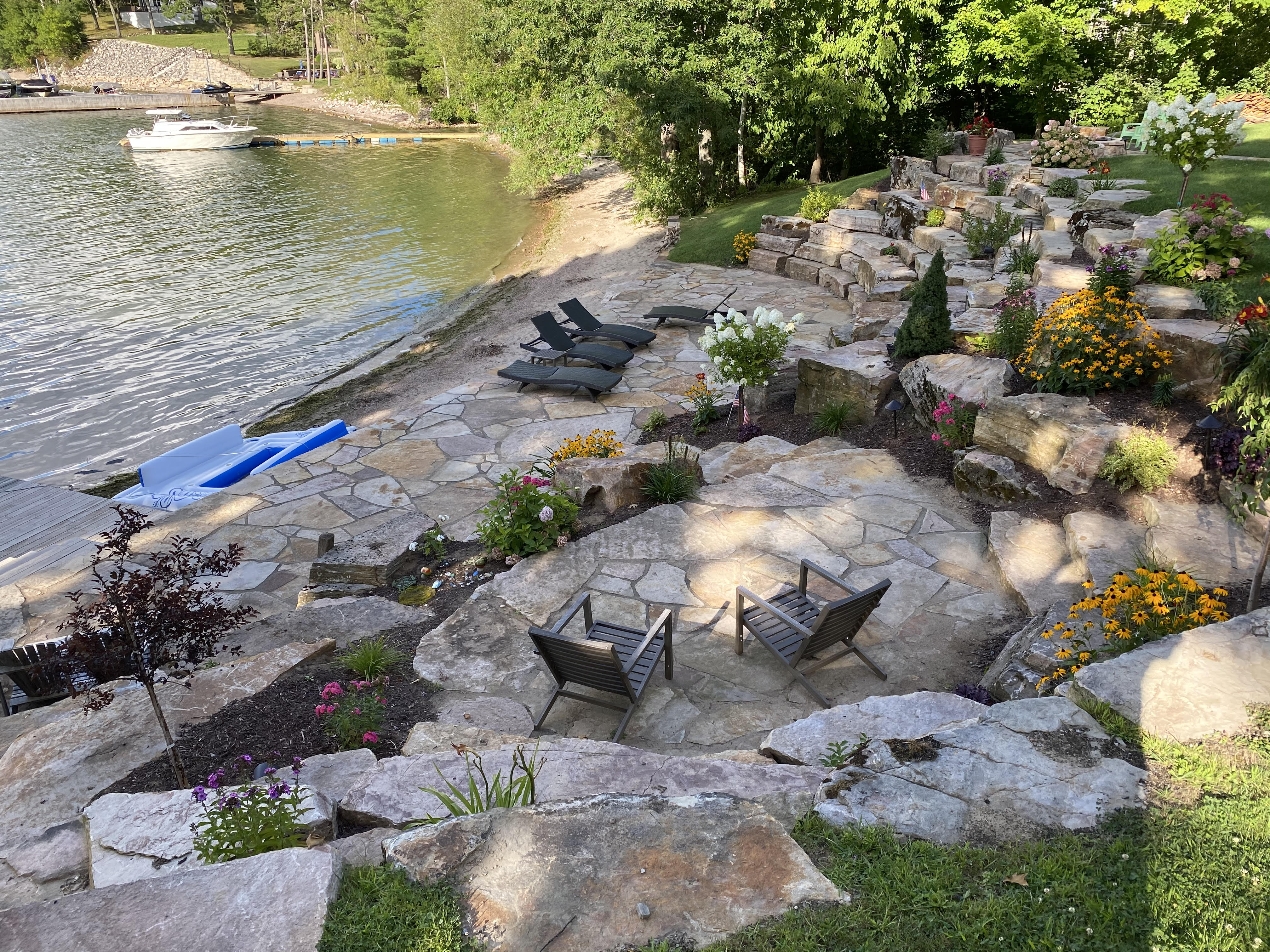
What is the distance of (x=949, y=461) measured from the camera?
7.25m

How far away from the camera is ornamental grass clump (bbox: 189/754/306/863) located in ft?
10.5

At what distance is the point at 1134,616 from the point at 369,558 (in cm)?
548

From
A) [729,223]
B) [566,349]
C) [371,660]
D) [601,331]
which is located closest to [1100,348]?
[371,660]

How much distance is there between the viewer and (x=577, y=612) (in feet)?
17.6

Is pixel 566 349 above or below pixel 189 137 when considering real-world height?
below

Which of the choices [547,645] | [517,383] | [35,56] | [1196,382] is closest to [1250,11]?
[1196,382]

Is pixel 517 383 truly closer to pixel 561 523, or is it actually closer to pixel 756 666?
pixel 561 523

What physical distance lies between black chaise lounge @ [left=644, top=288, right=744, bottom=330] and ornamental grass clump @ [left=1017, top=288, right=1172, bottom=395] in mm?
6115

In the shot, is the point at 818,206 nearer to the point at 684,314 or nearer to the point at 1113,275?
the point at 684,314

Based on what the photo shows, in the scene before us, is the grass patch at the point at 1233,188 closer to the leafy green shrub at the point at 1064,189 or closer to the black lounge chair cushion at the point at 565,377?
the leafy green shrub at the point at 1064,189

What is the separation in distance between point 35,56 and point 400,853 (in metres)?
92.5

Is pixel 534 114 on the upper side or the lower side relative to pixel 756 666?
upper

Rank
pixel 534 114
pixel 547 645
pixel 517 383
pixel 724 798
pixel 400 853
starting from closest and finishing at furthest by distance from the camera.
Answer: pixel 400 853 < pixel 724 798 < pixel 547 645 < pixel 517 383 < pixel 534 114

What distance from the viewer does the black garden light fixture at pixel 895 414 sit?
7.67m
